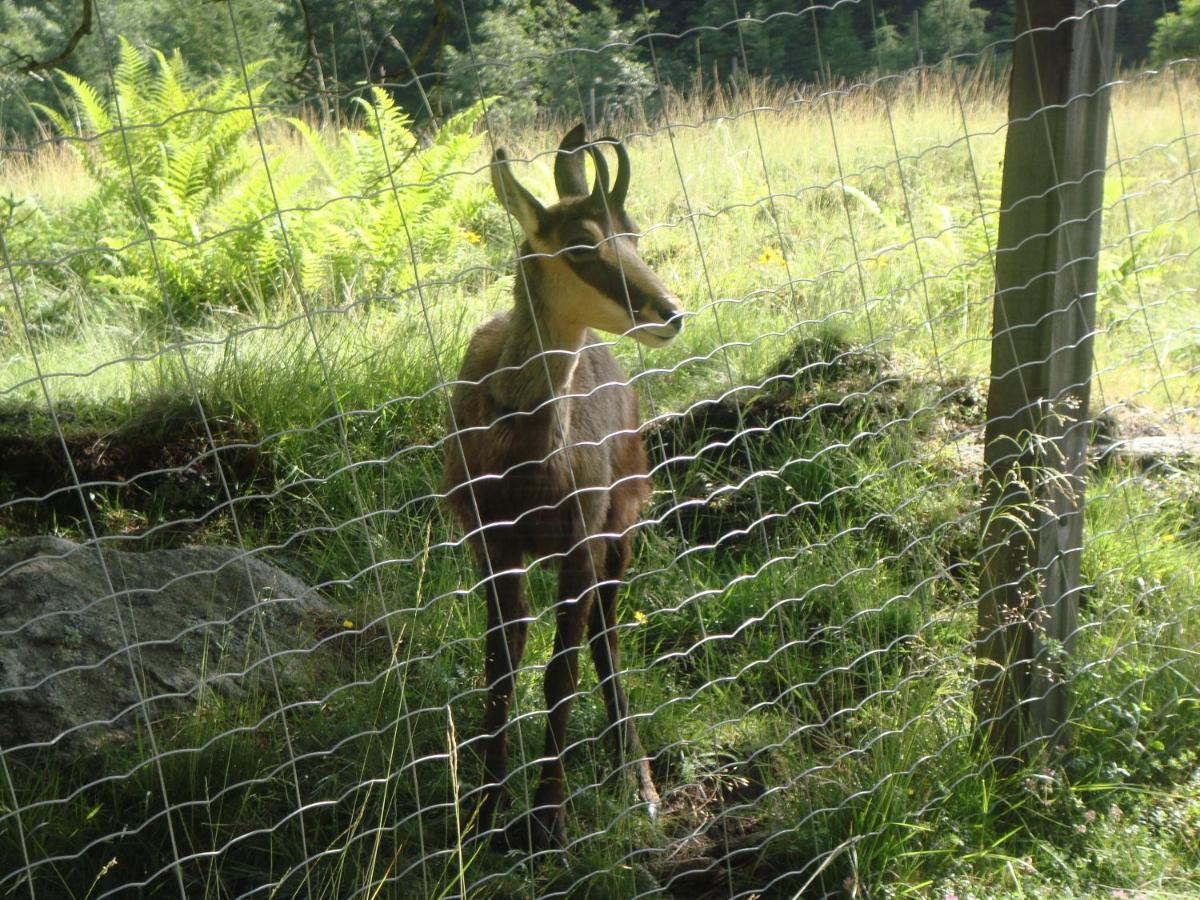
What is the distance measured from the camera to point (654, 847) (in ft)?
12.0

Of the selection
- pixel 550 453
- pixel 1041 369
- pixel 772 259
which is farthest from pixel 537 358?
pixel 772 259

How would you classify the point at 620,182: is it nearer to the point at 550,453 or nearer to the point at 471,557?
the point at 550,453

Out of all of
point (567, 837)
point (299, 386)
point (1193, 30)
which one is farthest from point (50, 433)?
point (1193, 30)

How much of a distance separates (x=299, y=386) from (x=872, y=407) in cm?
267

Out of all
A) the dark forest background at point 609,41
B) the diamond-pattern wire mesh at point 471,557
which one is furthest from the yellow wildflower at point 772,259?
the dark forest background at point 609,41

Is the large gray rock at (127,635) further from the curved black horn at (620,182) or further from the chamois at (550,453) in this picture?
the curved black horn at (620,182)

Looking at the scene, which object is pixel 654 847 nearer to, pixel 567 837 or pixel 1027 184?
pixel 567 837

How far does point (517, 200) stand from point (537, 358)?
0.52 m

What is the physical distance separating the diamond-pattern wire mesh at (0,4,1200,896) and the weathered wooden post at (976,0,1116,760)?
182 mm

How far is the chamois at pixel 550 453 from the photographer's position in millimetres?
3564

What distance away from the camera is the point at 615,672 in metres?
4.22

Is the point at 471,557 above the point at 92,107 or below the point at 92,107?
below

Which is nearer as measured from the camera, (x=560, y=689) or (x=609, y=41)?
(x=560, y=689)

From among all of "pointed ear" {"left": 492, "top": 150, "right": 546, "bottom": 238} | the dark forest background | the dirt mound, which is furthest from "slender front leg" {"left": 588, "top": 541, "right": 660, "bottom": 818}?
the dirt mound
